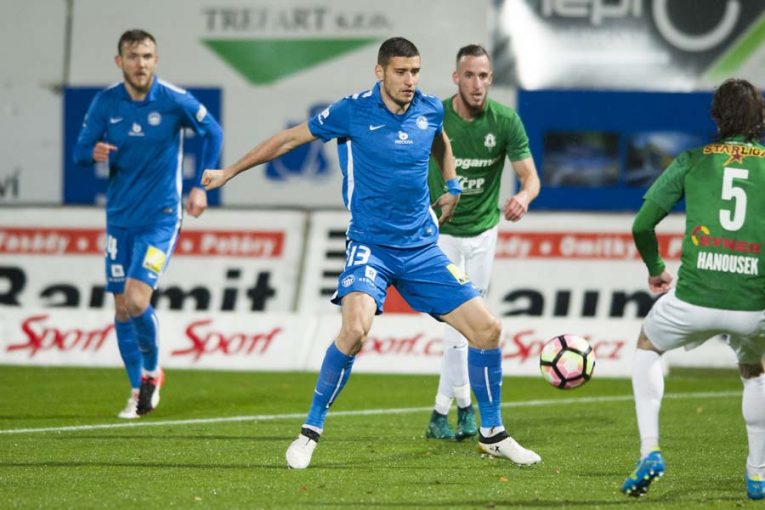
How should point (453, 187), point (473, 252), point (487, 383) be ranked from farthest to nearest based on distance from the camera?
point (473, 252) → point (453, 187) → point (487, 383)

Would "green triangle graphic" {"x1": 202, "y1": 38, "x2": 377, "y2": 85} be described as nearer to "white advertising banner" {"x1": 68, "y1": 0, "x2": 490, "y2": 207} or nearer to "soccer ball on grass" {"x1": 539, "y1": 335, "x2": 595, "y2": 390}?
"white advertising banner" {"x1": 68, "y1": 0, "x2": 490, "y2": 207}

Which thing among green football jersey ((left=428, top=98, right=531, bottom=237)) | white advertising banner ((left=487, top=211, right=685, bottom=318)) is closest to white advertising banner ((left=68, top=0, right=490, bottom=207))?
white advertising banner ((left=487, top=211, right=685, bottom=318))

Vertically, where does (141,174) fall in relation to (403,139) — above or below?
below

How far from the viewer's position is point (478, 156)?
946 cm

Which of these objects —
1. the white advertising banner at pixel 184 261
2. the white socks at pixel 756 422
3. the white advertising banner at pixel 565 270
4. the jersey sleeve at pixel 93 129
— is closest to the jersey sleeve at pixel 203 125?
the jersey sleeve at pixel 93 129

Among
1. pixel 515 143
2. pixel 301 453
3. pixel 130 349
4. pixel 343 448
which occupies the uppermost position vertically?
pixel 515 143

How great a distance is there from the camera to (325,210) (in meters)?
16.7

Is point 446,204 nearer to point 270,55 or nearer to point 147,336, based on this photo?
point 147,336

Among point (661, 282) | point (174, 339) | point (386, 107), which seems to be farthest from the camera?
point (174, 339)

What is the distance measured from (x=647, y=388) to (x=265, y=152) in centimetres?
249

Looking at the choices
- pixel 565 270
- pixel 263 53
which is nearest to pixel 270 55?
pixel 263 53

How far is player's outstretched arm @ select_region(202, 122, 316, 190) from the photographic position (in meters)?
7.96

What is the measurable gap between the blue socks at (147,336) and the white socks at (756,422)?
479 cm

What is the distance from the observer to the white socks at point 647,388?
6836 mm
